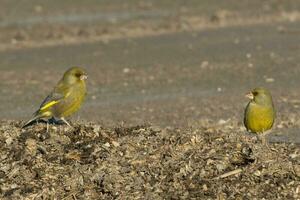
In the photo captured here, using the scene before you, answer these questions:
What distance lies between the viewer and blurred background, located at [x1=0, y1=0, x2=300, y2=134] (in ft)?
56.1

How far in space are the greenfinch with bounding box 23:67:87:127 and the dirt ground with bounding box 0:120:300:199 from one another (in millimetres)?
762

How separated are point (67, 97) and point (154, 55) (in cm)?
1074

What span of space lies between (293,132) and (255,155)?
12.4ft

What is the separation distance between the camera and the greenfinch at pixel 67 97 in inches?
484

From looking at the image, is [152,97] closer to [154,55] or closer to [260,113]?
[154,55]

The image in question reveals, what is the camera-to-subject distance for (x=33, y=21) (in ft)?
94.6

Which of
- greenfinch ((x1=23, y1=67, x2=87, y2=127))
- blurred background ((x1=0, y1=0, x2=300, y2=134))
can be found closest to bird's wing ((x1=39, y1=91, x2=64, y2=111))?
greenfinch ((x1=23, y1=67, x2=87, y2=127))

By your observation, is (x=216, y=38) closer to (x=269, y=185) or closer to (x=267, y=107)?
(x=267, y=107)

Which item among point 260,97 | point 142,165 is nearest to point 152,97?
point 260,97

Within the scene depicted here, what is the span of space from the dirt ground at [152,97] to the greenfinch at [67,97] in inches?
9.1

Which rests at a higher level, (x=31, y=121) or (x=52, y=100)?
(x=52, y=100)

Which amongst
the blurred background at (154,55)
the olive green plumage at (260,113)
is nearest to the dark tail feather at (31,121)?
the olive green plumage at (260,113)

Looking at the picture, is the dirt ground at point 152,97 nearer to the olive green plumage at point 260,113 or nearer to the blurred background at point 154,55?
the blurred background at point 154,55

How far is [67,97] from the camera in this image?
12320 mm
